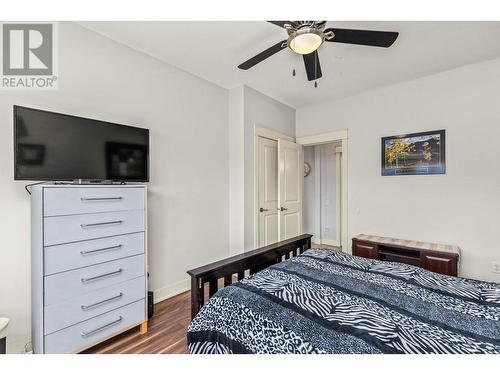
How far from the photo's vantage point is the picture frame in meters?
2.79

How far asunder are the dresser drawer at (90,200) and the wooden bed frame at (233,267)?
0.83 m

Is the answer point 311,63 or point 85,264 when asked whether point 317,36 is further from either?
point 85,264

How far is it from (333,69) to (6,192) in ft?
10.6

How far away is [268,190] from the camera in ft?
11.3

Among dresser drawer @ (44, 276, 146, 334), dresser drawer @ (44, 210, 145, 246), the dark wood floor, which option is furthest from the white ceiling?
the dark wood floor

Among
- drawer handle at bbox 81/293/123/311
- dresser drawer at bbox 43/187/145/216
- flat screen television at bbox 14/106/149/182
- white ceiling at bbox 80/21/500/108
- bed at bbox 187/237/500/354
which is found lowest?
drawer handle at bbox 81/293/123/311

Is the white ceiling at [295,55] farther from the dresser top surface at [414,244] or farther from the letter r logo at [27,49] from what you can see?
the dresser top surface at [414,244]

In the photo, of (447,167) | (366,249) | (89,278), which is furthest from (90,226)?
(447,167)

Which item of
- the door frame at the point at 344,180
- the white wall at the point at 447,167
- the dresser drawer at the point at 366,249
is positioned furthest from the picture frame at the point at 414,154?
the dresser drawer at the point at 366,249

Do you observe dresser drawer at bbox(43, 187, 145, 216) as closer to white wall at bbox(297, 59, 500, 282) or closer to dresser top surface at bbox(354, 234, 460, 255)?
dresser top surface at bbox(354, 234, 460, 255)

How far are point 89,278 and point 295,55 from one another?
2.69 metres

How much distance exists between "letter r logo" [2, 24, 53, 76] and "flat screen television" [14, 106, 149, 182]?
481 millimetres

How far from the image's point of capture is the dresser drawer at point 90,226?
147cm
